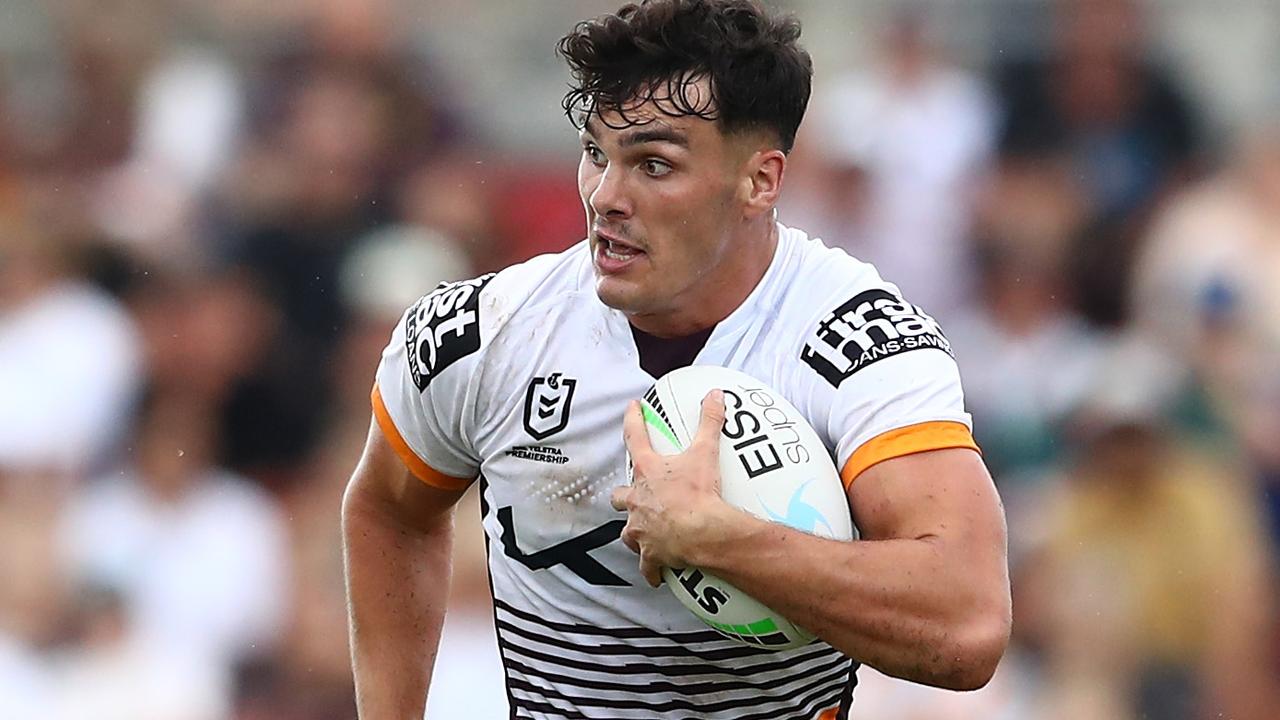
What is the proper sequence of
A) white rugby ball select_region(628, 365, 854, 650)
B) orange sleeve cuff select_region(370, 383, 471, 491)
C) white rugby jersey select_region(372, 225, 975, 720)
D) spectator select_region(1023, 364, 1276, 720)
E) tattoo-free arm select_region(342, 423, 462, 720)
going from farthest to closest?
spectator select_region(1023, 364, 1276, 720) → tattoo-free arm select_region(342, 423, 462, 720) → orange sleeve cuff select_region(370, 383, 471, 491) → white rugby jersey select_region(372, 225, 975, 720) → white rugby ball select_region(628, 365, 854, 650)

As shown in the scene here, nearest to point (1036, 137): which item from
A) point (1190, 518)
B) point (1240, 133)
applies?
point (1240, 133)

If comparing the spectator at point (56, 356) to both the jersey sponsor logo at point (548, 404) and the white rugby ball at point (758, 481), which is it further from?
the white rugby ball at point (758, 481)

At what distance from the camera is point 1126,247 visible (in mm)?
9703

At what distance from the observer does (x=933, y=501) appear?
427cm

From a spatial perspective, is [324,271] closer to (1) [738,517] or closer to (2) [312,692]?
(2) [312,692]

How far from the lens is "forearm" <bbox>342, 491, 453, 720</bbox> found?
205 inches

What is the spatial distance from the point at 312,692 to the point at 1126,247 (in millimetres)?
4265

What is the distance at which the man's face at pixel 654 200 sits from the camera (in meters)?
4.50

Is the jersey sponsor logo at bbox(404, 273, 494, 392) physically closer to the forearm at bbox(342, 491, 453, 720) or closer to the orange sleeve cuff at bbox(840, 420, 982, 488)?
the forearm at bbox(342, 491, 453, 720)

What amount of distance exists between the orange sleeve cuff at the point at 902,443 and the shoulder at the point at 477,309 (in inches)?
33.9

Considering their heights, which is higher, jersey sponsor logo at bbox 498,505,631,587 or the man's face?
the man's face

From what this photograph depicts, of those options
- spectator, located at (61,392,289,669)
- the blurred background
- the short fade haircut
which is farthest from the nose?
spectator, located at (61,392,289,669)

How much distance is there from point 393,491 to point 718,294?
1.04 m

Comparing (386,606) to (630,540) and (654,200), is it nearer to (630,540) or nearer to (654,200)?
(630,540)
